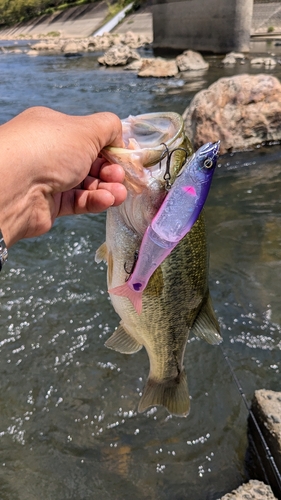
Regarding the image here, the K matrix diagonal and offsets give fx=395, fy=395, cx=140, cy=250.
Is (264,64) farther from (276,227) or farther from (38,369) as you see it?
(38,369)

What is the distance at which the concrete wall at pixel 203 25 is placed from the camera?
2589cm

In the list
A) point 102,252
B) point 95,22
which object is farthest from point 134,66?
point 95,22

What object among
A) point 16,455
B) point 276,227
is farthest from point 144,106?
point 16,455

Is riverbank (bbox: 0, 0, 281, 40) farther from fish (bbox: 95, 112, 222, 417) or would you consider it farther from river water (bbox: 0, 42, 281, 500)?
fish (bbox: 95, 112, 222, 417)

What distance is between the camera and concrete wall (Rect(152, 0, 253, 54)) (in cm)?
2589

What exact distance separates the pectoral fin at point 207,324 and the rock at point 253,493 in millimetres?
986

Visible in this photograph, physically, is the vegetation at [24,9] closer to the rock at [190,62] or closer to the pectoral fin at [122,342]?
the rock at [190,62]

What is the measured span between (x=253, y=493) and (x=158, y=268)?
5.26 ft

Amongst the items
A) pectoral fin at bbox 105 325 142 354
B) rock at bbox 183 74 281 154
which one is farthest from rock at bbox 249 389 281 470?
rock at bbox 183 74 281 154

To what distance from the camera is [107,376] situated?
3.89m

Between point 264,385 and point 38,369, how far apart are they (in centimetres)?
221

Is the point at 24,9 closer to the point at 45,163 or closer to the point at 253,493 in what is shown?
the point at 45,163

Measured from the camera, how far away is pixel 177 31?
31.6m

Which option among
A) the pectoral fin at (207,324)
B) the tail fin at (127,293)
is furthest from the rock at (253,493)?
the tail fin at (127,293)
